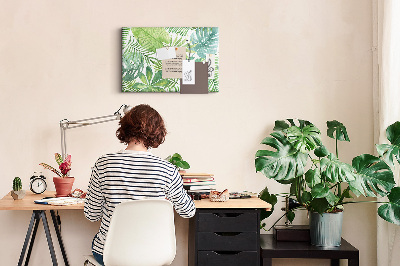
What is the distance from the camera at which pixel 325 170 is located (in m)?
3.16

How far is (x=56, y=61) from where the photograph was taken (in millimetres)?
3645

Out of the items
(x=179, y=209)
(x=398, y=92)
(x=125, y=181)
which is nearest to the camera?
(x=125, y=181)

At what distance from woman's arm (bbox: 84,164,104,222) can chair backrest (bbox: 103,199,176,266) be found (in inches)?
8.3

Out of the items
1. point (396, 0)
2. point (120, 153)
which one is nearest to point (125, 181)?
point (120, 153)

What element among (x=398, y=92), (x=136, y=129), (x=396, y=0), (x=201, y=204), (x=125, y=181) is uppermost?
Result: (x=396, y=0)

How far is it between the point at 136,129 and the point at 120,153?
5.3 inches

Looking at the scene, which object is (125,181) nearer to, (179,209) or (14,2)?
(179,209)

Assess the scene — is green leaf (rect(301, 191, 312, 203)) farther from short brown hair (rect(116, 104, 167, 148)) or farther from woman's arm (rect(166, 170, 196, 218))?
short brown hair (rect(116, 104, 167, 148))

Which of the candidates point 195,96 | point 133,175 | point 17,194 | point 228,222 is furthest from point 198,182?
point 17,194

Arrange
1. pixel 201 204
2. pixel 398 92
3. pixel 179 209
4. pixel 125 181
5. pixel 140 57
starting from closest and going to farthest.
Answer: pixel 125 181, pixel 179 209, pixel 201 204, pixel 398 92, pixel 140 57

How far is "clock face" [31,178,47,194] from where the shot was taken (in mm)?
3416

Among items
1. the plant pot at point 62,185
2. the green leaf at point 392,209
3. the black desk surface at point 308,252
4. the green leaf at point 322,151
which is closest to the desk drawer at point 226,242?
the black desk surface at point 308,252

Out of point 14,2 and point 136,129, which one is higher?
point 14,2

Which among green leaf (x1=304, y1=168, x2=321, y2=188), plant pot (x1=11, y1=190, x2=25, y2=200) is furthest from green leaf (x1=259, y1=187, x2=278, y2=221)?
plant pot (x1=11, y1=190, x2=25, y2=200)
